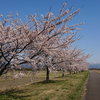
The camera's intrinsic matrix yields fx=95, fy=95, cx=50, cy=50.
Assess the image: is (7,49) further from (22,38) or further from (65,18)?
(65,18)

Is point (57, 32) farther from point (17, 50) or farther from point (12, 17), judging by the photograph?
point (12, 17)

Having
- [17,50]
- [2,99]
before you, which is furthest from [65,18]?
[2,99]

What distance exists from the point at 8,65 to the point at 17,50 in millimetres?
1051

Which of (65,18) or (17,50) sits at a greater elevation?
(65,18)

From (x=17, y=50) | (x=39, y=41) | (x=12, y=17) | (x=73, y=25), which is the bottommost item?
(x=17, y=50)

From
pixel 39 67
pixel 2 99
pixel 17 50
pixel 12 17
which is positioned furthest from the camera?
pixel 39 67

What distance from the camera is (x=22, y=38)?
5.46 metres

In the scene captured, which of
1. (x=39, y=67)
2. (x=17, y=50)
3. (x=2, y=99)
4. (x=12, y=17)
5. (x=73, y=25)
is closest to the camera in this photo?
(x=73, y=25)

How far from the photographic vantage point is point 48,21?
17.2 ft

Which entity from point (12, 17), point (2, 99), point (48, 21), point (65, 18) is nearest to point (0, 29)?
point (12, 17)

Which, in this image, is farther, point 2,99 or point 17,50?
point 2,99

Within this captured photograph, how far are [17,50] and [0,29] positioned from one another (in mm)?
1555

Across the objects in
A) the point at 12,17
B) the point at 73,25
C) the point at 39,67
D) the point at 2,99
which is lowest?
the point at 2,99

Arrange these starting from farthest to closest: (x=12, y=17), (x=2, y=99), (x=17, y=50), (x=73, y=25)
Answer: (x=2, y=99), (x=12, y=17), (x=17, y=50), (x=73, y=25)
